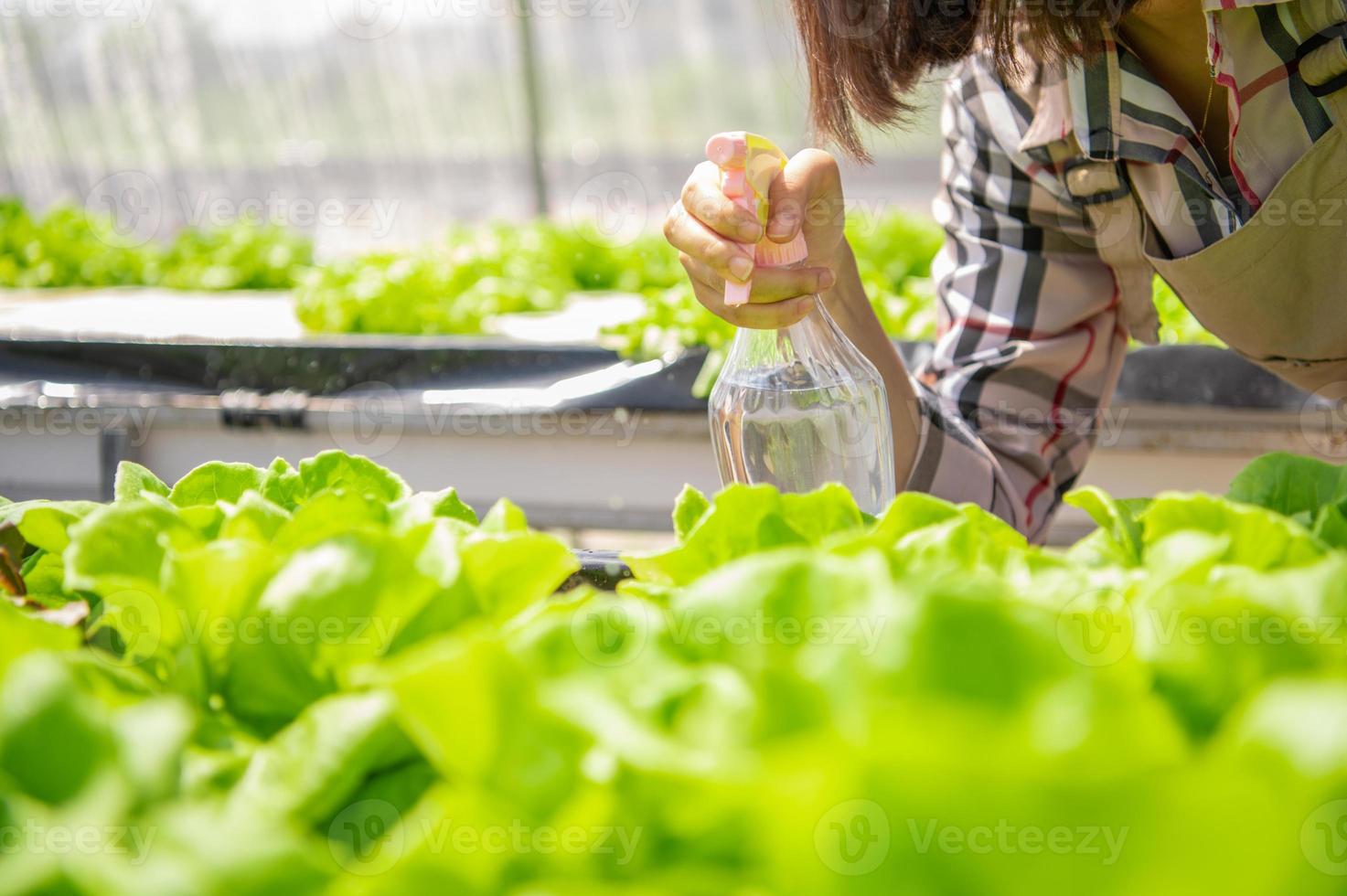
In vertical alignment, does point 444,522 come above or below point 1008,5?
below

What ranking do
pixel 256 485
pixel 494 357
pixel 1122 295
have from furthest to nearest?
pixel 494 357
pixel 1122 295
pixel 256 485

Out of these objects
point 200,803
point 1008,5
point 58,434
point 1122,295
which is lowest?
point 58,434

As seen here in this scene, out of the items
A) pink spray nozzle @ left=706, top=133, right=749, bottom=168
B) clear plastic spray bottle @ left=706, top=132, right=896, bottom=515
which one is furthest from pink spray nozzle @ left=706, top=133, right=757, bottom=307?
clear plastic spray bottle @ left=706, top=132, right=896, bottom=515

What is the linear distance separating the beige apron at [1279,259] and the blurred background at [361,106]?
359 centimetres

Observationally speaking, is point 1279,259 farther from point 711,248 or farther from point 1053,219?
→ point 711,248

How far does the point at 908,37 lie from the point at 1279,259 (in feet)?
1.38

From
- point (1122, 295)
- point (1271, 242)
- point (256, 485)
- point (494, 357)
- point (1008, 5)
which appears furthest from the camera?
point (494, 357)

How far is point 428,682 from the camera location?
12.4 inches

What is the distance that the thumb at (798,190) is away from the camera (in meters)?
0.83

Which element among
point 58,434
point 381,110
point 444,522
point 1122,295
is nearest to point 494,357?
point 58,434

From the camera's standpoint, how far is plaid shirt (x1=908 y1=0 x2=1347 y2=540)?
3.39 feet

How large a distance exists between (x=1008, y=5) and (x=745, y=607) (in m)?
0.81

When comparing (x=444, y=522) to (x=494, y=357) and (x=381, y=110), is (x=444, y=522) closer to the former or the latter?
(x=494, y=357)

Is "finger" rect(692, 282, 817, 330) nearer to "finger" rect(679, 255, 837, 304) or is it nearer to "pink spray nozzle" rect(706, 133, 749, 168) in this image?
"finger" rect(679, 255, 837, 304)
